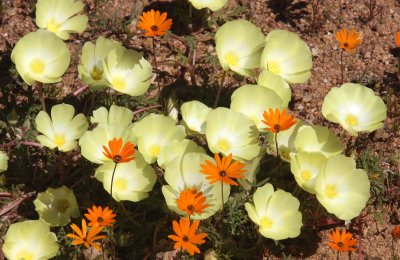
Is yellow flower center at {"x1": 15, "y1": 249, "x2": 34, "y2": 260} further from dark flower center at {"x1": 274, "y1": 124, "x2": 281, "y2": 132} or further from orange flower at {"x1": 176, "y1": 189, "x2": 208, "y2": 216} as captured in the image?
dark flower center at {"x1": 274, "y1": 124, "x2": 281, "y2": 132}

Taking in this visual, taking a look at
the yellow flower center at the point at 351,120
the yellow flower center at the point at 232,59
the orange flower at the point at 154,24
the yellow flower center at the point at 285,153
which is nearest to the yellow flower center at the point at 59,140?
the orange flower at the point at 154,24

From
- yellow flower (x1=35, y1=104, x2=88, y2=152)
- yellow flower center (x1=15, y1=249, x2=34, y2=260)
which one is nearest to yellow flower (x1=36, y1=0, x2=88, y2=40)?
yellow flower (x1=35, y1=104, x2=88, y2=152)

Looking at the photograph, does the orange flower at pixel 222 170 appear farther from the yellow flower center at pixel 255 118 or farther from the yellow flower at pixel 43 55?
the yellow flower at pixel 43 55

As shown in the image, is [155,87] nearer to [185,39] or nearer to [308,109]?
[185,39]

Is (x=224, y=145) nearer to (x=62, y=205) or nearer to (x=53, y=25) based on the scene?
(x=62, y=205)

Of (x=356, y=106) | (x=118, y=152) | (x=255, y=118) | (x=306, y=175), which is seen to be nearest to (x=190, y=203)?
(x=118, y=152)

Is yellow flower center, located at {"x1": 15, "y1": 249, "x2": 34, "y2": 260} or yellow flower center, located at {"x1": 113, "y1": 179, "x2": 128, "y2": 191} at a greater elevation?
yellow flower center, located at {"x1": 113, "y1": 179, "x2": 128, "y2": 191}

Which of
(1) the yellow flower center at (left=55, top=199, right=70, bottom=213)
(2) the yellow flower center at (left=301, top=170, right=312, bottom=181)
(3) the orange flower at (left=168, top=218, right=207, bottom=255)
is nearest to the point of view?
(3) the orange flower at (left=168, top=218, right=207, bottom=255)
